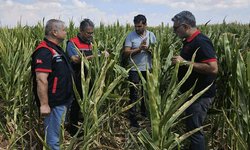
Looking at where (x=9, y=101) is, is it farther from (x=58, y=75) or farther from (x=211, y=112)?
(x=211, y=112)

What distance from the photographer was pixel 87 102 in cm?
124

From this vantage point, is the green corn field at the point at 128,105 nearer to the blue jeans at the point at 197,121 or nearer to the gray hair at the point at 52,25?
the blue jeans at the point at 197,121

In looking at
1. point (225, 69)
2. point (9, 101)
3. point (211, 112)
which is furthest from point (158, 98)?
point (9, 101)

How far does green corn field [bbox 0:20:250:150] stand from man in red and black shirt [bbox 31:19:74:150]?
239 mm

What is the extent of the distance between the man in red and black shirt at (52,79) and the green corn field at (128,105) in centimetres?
24

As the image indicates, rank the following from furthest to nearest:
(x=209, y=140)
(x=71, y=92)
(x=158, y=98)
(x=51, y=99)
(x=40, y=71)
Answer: (x=209, y=140) → (x=71, y=92) → (x=51, y=99) → (x=40, y=71) → (x=158, y=98)

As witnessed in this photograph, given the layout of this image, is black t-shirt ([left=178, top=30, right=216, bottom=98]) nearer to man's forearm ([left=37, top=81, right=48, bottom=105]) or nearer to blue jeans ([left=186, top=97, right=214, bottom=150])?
blue jeans ([left=186, top=97, right=214, bottom=150])

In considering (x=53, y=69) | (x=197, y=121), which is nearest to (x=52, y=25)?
(x=53, y=69)

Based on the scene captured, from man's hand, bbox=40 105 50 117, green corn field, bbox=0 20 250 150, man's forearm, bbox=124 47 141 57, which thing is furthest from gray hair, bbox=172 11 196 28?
man's hand, bbox=40 105 50 117

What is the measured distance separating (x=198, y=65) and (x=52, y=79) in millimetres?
1415

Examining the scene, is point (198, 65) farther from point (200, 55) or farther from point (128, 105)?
point (128, 105)

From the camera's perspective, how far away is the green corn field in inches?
45.3

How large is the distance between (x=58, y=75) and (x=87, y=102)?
72 centimetres

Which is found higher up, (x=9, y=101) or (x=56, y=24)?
(x=56, y=24)
